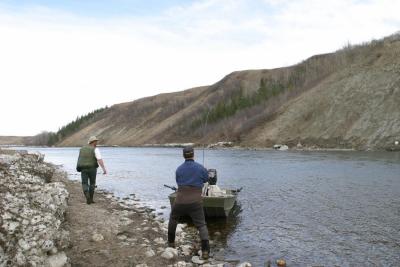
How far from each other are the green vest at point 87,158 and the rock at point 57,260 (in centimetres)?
700

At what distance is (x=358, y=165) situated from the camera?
3756cm

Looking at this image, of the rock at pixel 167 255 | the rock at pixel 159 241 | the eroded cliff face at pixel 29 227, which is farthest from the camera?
the rock at pixel 159 241

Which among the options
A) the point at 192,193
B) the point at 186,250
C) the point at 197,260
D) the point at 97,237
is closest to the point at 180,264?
the point at 197,260

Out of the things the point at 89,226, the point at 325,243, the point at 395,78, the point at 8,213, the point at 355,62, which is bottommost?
the point at 325,243

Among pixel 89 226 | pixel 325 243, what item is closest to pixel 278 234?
pixel 325 243

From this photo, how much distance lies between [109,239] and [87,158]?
5.02 metres

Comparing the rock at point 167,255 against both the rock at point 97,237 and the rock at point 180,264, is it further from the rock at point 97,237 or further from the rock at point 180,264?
the rock at point 97,237

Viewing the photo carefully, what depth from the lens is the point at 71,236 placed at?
10680 mm

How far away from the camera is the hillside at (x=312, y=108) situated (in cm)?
6688

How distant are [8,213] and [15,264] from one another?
1069 mm

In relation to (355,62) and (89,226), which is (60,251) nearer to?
(89,226)

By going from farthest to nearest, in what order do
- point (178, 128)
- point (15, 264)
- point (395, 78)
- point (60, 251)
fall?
point (178, 128), point (395, 78), point (60, 251), point (15, 264)

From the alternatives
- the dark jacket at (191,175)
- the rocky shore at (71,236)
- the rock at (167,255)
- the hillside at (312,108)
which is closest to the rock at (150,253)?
the rocky shore at (71,236)

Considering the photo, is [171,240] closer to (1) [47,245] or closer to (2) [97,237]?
(2) [97,237]
